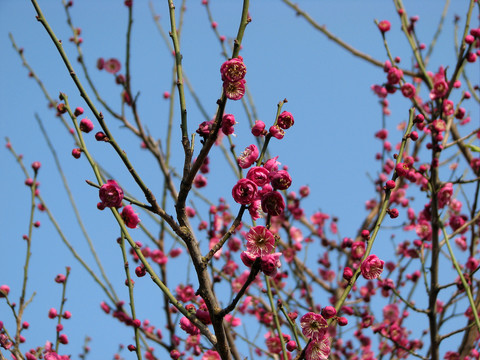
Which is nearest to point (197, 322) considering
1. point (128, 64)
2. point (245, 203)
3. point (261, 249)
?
point (261, 249)

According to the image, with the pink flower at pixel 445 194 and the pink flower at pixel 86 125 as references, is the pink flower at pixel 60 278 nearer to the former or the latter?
the pink flower at pixel 86 125

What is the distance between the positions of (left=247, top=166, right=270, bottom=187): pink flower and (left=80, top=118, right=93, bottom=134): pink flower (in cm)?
81

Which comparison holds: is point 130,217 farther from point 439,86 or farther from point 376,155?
point 376,155

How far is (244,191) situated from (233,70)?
45 cm

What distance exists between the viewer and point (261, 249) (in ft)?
5.31

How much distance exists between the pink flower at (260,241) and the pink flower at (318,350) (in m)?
0.40

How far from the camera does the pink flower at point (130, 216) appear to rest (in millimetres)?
1987

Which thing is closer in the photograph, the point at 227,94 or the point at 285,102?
the point at 227,94

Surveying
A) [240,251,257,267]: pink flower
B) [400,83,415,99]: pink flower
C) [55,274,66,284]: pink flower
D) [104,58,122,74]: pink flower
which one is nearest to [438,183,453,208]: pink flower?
[400,83,415,99]: pink flower

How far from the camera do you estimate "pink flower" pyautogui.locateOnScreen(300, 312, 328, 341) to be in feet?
5.61

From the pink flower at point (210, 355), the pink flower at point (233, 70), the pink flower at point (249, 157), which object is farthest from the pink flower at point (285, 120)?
the pink flower at point (210, 355)

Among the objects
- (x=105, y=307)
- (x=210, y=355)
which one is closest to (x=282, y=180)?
(x=210, y=355)

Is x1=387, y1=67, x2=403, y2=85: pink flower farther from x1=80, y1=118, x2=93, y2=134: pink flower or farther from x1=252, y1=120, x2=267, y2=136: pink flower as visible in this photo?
x1=80, y1=118, x2=93, y2=134: pink flower

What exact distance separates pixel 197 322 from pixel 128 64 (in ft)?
10.3
